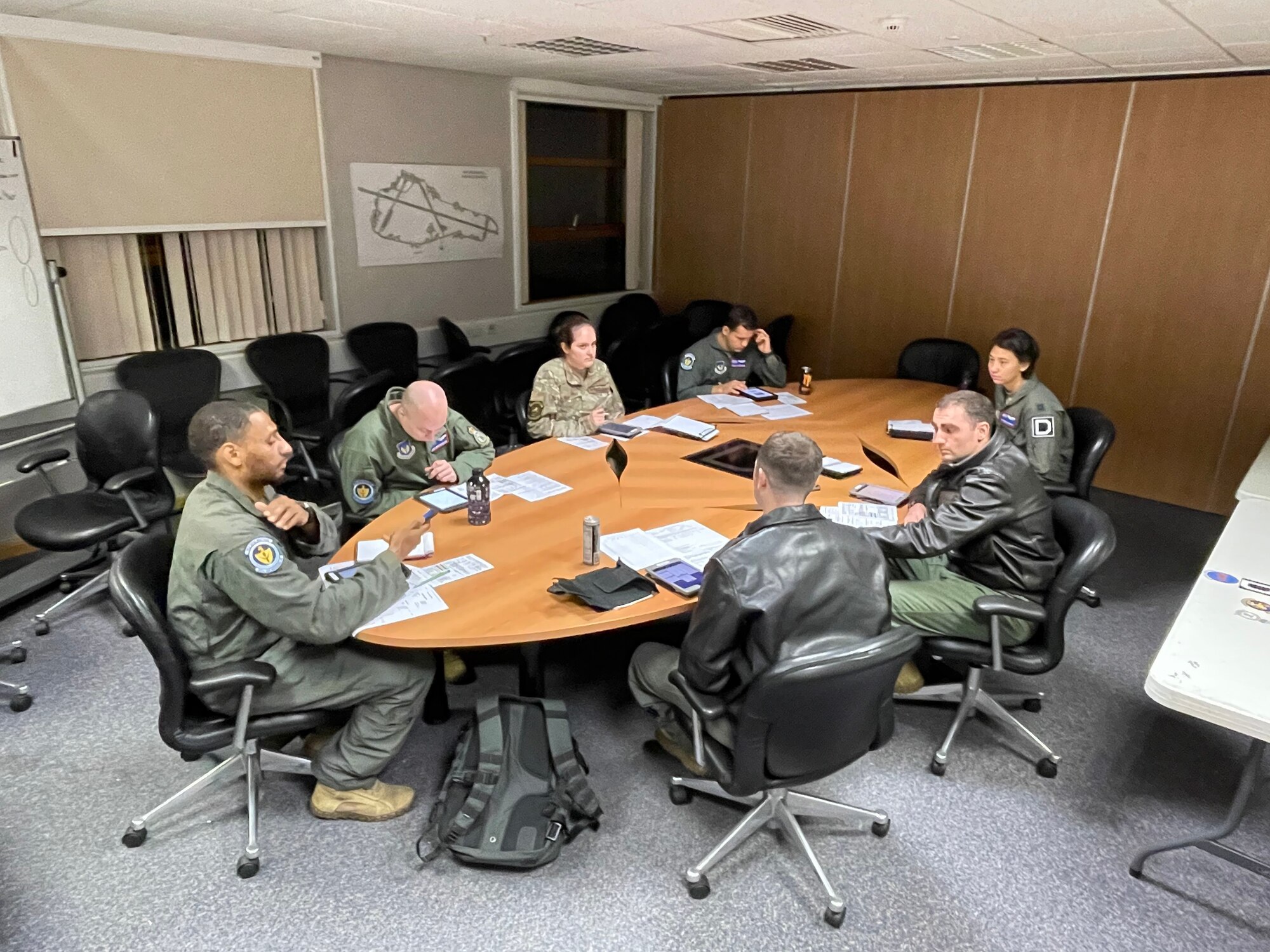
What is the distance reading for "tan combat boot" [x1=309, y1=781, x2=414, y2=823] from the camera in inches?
105

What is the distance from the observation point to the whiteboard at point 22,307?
12.8 ft

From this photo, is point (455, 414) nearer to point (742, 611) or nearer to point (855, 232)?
point (742, 611)

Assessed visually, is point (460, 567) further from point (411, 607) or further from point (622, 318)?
point (622, 318)

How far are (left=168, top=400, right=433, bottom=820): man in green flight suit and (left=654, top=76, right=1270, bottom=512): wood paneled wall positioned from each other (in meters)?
4.85

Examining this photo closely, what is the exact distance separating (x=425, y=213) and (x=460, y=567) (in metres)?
3.91

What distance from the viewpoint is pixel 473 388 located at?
476cm

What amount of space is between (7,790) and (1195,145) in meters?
6.62

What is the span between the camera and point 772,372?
5.32 m

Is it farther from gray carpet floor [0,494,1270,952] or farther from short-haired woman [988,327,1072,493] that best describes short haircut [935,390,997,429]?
gray carpet floor [0,494,1270,952]

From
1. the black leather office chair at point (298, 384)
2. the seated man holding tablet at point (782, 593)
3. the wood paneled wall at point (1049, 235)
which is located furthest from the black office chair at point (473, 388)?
the wood paneled wall at point (1049, 235)

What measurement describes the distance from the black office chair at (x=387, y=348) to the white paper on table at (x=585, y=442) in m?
1.75

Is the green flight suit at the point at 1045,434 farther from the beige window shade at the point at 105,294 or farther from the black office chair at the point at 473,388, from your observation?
the beige window shade at the point at 105,294

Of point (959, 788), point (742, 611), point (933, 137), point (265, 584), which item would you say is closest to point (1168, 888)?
point (959, 788)

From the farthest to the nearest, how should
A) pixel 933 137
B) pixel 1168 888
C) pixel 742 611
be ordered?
pixel 933 137 → pixel 1168 888 → pixel 742 611
